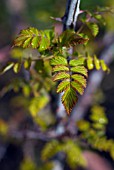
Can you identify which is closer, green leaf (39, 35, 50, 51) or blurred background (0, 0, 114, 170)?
green leaf (39, 35, 50, 51)

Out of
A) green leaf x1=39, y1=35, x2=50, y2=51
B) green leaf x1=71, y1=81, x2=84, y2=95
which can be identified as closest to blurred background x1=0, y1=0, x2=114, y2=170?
green leaf x1=39, y1=35, x2=50, y2=51

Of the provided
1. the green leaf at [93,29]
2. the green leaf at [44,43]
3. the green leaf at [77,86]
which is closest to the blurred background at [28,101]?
the green leaf at [93,29]

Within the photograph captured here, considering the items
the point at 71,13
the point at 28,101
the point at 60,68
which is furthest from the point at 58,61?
the point at 28,101

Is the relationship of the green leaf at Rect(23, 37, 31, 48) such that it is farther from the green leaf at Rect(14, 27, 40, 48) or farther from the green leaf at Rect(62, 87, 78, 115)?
the green leaf at Rect(62, 87, 78, 115)

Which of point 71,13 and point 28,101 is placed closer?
point 71,13

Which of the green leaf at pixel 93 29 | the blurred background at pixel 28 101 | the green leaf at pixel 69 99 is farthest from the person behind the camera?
the blurred background at pixel 28 101

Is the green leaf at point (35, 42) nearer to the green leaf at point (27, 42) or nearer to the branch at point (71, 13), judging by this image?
the green leaf at point (27, 42)

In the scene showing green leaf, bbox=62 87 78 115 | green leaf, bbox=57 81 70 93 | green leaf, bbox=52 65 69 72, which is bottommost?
green leaf, bbox=62 87 78 115

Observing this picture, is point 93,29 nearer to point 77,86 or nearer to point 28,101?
point 77,86
